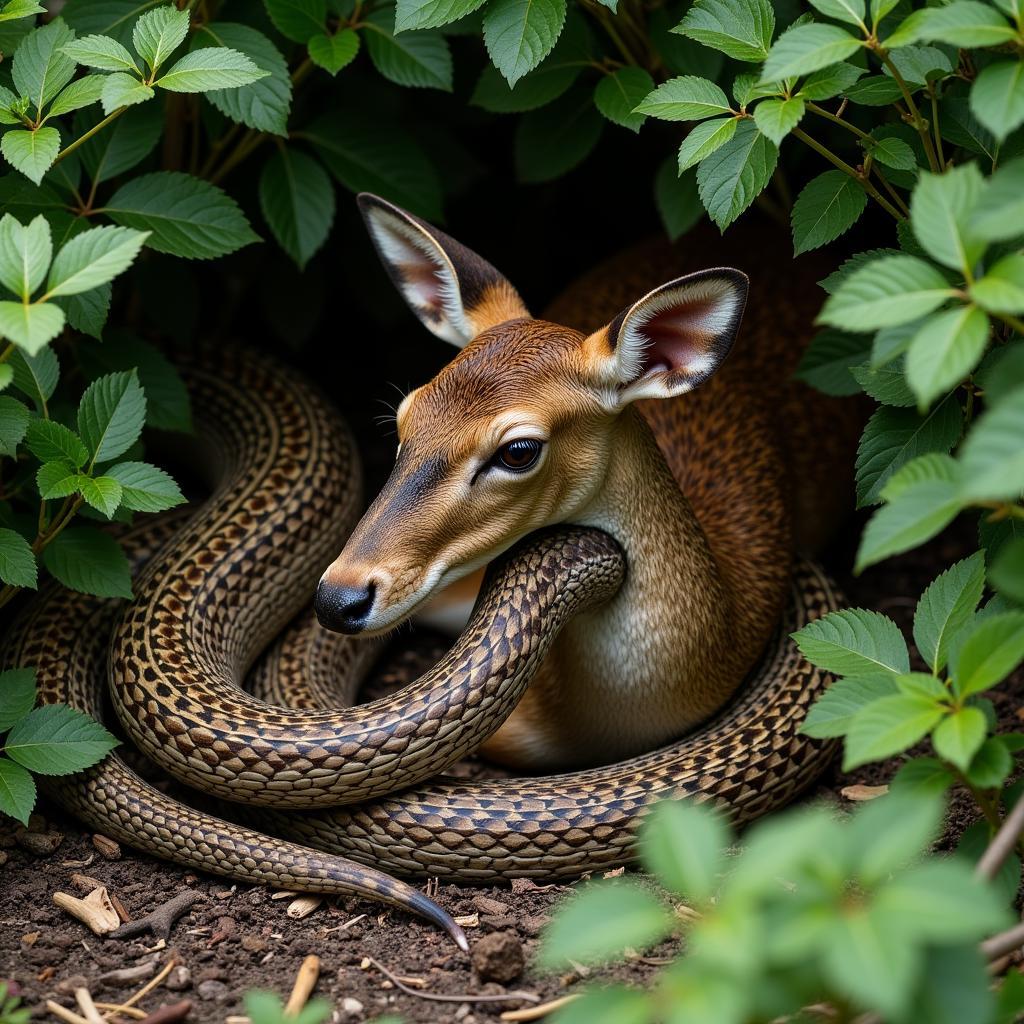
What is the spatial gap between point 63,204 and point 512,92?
1.63 m

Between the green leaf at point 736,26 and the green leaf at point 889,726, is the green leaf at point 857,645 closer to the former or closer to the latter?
the green leaf at point 889,726

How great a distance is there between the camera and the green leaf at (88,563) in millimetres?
3951

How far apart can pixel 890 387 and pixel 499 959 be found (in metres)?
1.99

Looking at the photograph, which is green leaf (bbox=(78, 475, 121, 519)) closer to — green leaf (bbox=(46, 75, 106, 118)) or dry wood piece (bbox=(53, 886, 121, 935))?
green leaf (bbox=(46, 75, 106, 118))

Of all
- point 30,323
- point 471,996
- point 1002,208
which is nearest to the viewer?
point 1002,208

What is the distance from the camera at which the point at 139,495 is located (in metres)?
3.74

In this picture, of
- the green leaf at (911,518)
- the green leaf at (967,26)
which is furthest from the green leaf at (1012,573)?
the green leaf at (967,26)

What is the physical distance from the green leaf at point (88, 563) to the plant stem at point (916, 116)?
2.78 m

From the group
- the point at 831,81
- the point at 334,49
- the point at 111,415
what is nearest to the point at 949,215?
the point at 831,81

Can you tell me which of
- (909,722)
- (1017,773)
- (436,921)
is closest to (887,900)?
(909,722)

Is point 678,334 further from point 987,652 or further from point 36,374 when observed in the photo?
point 36,374

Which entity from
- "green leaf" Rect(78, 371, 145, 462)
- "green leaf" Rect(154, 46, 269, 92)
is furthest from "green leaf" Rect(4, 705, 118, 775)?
"green leaf" Rect(154, 46, 269, 92)

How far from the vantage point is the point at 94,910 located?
3.71m

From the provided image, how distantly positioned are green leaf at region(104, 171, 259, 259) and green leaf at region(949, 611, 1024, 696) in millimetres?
2696
